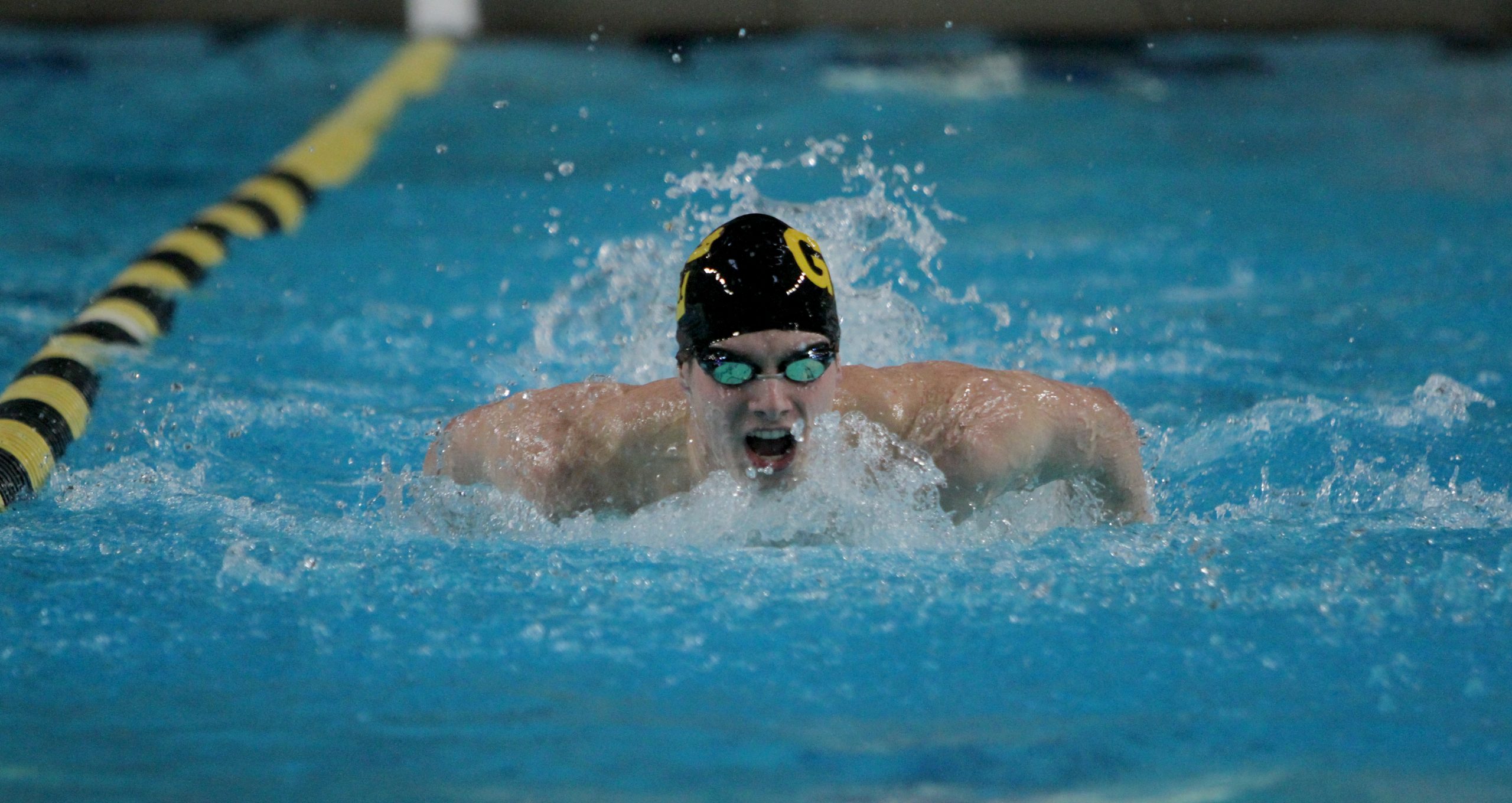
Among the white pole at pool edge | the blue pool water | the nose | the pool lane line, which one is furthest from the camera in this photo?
the white pole at pool edge

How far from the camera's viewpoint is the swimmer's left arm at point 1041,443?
2.86 metres

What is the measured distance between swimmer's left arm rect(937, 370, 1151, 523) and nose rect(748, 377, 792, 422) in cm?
38

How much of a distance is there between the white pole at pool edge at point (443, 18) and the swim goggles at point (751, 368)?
26.1 feet

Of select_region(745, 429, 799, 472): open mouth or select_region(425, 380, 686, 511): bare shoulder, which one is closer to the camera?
select_region(745, 429, 799, 472): open mouth

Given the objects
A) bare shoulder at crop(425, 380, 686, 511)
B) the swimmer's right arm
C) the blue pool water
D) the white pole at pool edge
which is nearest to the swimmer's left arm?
the blue pool water

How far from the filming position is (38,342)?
4426mm

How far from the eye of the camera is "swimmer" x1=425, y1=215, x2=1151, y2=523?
108 inches

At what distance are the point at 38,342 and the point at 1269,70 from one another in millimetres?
7431

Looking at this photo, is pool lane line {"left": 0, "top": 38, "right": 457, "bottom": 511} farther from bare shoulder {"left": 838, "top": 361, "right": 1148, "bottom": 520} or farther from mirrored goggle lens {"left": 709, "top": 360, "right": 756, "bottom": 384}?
bare shoulder {"left": 838, "top": 361, "right": 1148, "bottom": 520}

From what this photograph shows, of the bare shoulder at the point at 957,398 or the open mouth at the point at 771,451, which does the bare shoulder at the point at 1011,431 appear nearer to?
the bare shoulder at the point at 957,398

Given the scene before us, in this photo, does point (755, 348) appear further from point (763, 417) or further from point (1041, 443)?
point (1041, 443)

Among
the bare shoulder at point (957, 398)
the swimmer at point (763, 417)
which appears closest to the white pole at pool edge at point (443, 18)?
the swimmer at point (763, 417)

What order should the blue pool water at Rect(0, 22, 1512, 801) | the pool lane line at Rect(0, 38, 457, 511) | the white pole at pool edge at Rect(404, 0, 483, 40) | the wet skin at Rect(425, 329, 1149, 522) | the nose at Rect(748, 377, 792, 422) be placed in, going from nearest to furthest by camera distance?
the blue pool water at Rect(0, 22, 1512, 801), the nose at Rect(748, 377, 792, 422), the wet skin at Rect(425, 329, 1149, 522), the pool lane line at Rect(0, 38, 457, 511), the white pole at pool edge at Rect(404, 0, 483, 40)

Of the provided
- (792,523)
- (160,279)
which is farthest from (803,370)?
(160,279)
